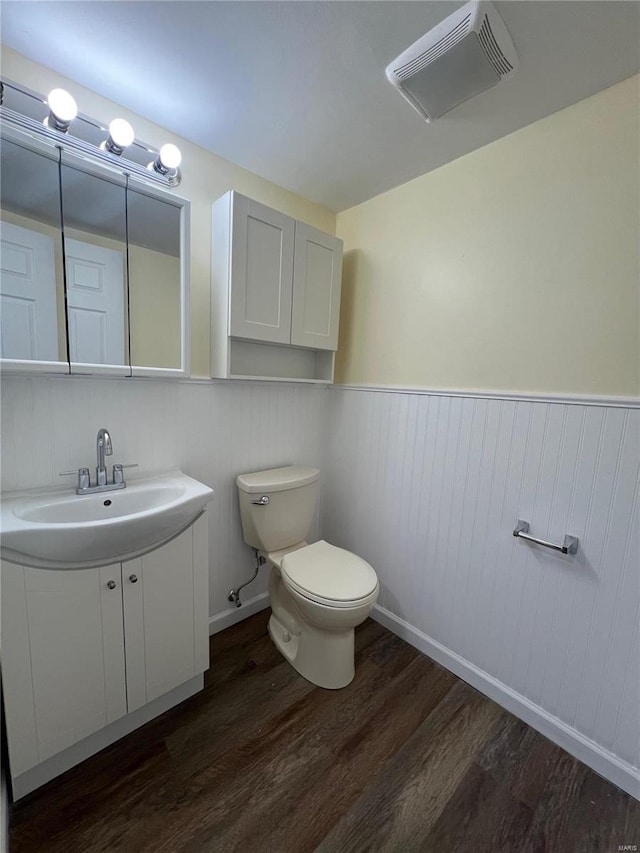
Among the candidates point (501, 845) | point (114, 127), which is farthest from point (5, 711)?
point (114, 127)

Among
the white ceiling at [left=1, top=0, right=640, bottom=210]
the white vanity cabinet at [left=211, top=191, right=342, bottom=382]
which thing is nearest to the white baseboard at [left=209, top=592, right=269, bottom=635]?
the white vanity cabinet at [left=211, top=191, right=342, bottom=382]

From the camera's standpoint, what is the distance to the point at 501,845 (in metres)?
1.01

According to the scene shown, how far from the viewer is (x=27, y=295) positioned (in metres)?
1.11

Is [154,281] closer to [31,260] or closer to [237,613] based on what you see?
[31,260]

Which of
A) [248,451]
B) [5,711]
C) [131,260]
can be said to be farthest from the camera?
[248,451]

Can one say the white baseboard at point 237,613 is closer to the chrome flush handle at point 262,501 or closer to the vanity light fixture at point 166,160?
the chrome flush handle at point 262,501

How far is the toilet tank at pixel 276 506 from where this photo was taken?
162cm

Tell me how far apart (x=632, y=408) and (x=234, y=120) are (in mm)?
1711

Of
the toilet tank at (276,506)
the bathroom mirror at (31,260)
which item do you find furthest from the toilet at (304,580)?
the bathroom mirror at (31,260)

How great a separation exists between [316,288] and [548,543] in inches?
57.6

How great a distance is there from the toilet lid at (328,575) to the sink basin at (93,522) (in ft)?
1.70

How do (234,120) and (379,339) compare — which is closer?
(234,120)

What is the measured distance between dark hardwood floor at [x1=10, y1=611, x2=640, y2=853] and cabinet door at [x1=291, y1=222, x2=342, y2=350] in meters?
1.58

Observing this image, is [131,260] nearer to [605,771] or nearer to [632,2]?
[632,2]
